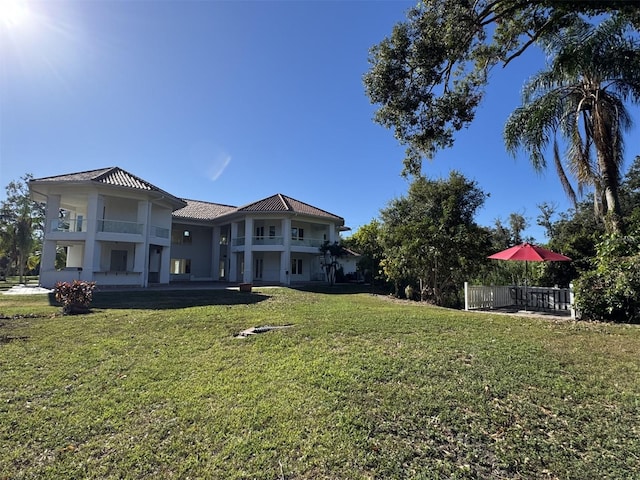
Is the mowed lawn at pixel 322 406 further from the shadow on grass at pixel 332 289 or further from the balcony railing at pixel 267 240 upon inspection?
the balcony railing at pixel 267 240

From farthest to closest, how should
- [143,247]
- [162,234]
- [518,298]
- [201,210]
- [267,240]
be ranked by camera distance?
1. [201,210]
2. [267,240]
3. [162,234]
4. [143,247]
5. [518,298]

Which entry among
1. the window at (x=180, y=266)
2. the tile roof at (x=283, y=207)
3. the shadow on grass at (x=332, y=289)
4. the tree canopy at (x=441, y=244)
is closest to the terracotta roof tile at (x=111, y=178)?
the tile roof at (x=283, y=207)

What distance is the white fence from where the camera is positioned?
536 inches

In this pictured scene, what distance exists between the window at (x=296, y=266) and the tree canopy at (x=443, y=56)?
75.8 feet

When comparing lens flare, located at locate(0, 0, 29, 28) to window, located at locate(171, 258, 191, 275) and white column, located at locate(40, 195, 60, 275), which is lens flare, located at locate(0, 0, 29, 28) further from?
window, located at locate(171, 258, 191, 275)

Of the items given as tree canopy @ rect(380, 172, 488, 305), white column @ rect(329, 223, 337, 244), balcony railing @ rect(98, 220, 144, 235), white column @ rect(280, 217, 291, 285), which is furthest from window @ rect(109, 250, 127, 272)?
tree canopy @ rect(380, 172, 488, 305)

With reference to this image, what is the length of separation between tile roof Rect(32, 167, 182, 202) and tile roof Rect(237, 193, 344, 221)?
6.56 metres

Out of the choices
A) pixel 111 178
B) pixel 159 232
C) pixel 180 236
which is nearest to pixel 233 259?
pixel 180 236

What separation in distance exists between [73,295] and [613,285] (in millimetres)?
17026

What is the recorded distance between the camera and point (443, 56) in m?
8.13

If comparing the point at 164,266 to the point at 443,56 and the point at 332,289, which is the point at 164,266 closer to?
the point at 332,289

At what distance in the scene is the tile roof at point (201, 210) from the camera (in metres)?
32.7

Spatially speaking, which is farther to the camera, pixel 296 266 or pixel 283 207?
pixel 296 266

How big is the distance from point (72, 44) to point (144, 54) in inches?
81.0
